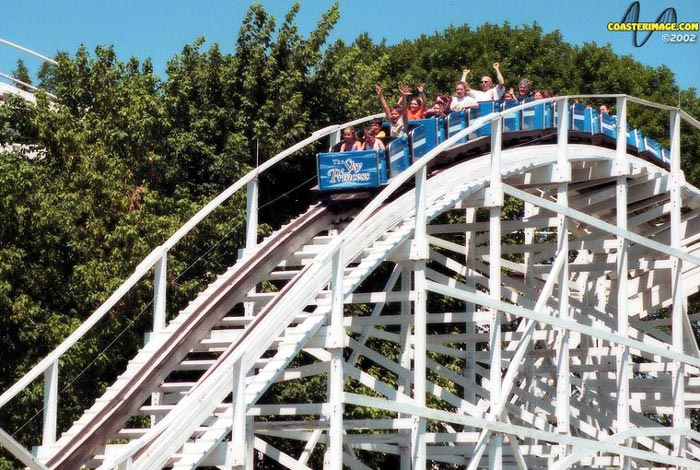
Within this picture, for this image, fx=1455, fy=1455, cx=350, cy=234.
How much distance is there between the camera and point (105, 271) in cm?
2408

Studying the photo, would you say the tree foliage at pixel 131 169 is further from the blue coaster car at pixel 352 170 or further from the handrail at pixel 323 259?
the handrail at pixel 323 259

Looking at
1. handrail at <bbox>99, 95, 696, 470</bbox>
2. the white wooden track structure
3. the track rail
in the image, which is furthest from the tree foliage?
handrail at <bbox>99, 95, 696, 470</bbox>

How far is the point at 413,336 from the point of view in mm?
19828

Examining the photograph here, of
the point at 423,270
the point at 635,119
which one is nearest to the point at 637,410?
the point at 423,270

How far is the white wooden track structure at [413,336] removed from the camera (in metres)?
15.5

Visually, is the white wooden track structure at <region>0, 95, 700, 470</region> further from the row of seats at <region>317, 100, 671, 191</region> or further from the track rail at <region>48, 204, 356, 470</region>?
the row of seats at <region>317, 100, 671, 191</region>

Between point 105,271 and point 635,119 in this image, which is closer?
point 105,271

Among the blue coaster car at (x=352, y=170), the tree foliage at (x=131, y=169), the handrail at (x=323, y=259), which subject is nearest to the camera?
the handrail at (x=323, y=259)

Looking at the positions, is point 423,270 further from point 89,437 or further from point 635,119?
point 635,119

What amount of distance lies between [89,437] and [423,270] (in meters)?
4.82

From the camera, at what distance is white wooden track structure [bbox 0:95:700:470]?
51.0ft

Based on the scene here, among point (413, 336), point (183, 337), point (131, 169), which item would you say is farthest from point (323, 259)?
point (131, 169)

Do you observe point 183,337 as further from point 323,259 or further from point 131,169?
point 131,169

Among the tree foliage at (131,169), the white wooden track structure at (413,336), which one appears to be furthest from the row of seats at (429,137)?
the tree foliage at (131,169)
